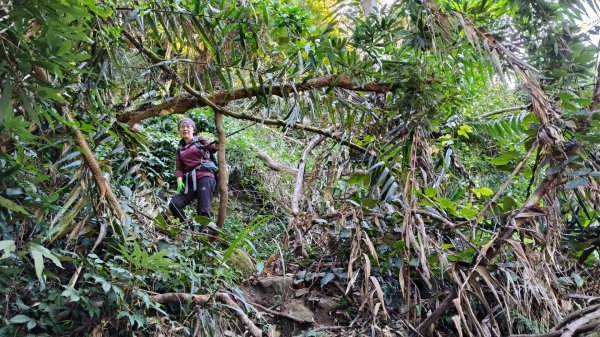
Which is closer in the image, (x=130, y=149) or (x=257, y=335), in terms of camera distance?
(x=257, y=335)

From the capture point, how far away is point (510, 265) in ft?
10.2

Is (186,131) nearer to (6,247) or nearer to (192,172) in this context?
(192,172)

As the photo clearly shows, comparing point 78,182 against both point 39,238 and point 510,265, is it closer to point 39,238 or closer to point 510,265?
point 39,238

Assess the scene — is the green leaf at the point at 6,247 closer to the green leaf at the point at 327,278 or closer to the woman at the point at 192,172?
the green leaf at the point at 327,278

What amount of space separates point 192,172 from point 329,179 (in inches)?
50.7

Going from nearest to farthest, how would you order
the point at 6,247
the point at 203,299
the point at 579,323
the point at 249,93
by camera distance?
1. the point at 6,247
2. the point at 579,323
3. the point at 203,299
4. the point at 249,93

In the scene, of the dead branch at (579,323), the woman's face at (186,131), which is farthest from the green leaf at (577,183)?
the woman's face at (186,131)

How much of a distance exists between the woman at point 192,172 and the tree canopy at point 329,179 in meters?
0.77

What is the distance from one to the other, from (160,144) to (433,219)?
401 cm

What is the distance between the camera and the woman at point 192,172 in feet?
14.8

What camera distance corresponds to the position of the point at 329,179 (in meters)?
4.07

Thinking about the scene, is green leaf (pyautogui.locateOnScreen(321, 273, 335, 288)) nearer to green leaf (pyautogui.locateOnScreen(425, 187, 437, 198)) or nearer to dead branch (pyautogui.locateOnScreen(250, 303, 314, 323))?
dead branch (pyautogui.locateOnScreen(250, 303, 314, 323))

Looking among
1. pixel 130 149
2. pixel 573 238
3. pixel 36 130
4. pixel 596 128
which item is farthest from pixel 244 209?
pixel 596 128

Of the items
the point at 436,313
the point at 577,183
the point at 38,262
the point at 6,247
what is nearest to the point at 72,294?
the point at 6,247
